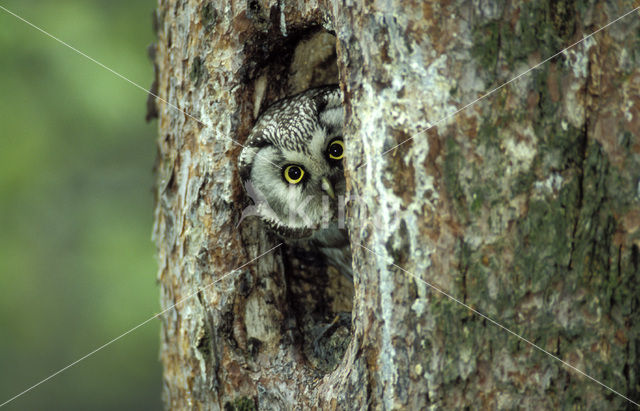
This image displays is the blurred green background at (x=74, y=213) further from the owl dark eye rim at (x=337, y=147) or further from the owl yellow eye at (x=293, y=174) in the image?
the owl dark eye rim at (x=337, y=147)

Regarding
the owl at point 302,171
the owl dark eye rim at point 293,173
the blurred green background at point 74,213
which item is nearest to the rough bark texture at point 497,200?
the owl at point 302,171

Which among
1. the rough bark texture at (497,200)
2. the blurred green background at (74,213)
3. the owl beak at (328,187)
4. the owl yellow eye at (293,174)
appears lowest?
the rough bark texture at (497,200)

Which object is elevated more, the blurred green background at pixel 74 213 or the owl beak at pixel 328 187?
the blurred green background at pixel 74 213

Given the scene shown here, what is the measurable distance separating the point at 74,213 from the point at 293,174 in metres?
2.59

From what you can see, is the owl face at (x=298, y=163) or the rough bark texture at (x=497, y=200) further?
the owl face at (x=298, y=163)

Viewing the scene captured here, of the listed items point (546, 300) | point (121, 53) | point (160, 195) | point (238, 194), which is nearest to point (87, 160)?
point (121, 53)

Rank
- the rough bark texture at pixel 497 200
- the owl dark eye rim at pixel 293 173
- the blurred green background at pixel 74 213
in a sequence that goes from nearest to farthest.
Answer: the rough bark texture at pixel 497 200, the owl dark eye rim at pixel 293 173, the blurred green background at pixel 74 213

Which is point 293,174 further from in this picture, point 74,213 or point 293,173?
point 74,213

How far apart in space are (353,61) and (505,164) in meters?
0.38

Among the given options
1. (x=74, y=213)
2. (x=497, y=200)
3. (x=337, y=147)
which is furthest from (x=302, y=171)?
(x=74, y=213)

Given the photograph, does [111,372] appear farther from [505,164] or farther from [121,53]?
[505,164]

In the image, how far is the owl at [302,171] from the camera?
6.51 ft

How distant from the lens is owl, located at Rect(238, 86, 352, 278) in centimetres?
198

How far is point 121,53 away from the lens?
3.63 m
